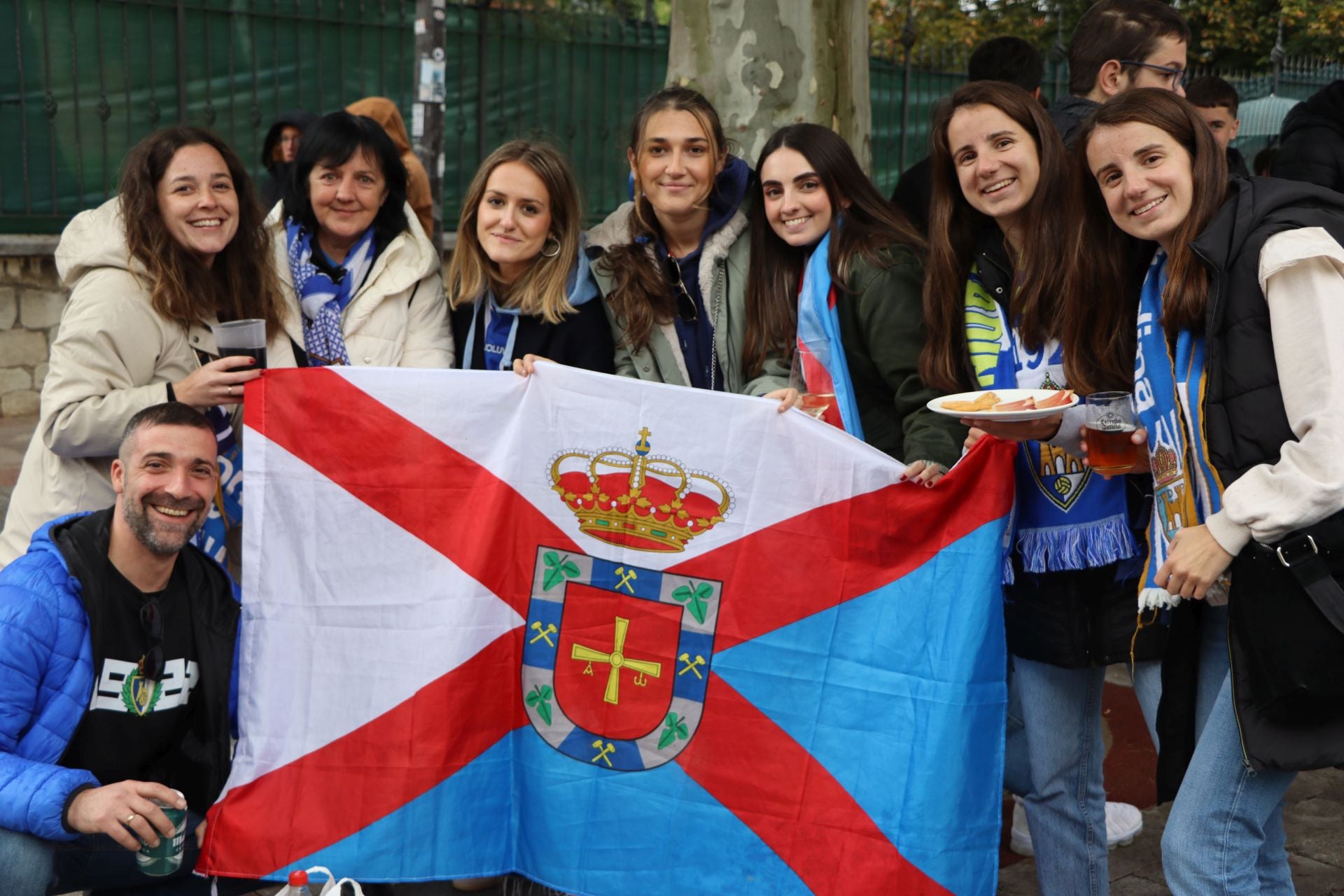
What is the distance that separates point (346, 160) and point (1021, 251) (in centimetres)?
212

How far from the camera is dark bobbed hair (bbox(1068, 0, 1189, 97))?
4.71 meters

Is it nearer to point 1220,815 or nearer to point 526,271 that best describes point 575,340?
point 526,271

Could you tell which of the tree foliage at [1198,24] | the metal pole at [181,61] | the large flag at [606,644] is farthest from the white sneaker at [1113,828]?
the tree foliage at [1198,24]

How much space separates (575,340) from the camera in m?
4.04

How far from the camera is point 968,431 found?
355 centimetres

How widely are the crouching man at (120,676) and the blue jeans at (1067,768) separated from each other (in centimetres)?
210

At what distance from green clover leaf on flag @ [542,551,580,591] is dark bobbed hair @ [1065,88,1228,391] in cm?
135

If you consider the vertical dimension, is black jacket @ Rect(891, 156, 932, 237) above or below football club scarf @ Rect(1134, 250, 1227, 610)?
above

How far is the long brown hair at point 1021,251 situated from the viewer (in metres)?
3.31

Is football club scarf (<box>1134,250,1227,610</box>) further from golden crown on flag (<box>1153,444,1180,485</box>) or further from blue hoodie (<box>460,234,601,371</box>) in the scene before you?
blue hoodie (<box>460,234,601,371</box>)

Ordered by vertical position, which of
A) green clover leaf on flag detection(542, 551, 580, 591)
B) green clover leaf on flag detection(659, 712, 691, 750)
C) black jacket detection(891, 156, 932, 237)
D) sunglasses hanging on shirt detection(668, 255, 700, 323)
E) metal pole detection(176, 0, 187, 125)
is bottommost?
green clover leaf on flag detection(659, 712, 691, 750)

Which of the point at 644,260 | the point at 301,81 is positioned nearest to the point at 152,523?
the point at 644,260

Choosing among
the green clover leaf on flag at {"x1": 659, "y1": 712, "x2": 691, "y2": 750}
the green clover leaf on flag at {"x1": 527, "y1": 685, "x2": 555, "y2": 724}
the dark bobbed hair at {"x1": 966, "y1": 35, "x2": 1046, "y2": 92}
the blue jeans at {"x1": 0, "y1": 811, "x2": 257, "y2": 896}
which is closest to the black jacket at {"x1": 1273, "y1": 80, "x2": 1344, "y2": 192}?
the dark bobbed hair at {"x1": 966, "y1": 35, "x2": 1046, "y2": 92}

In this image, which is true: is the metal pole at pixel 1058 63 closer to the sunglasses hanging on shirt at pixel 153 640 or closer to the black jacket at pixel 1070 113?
the black jacket at pixel 1070 113
